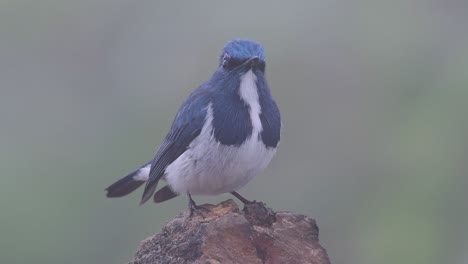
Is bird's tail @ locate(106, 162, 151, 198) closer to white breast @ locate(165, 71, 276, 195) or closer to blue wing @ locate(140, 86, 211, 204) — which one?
blue wing @ locate(140, 86, 211, 204)

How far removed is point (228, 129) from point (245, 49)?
1.58 feet

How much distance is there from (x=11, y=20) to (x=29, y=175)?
7.23 ft

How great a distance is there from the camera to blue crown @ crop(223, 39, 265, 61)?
5.72m

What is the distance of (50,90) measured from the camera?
9219mm

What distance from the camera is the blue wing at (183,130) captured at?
5.97 meters

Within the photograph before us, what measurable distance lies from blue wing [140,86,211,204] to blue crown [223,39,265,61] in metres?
0.35

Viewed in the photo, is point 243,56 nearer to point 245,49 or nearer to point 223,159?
point 245,49

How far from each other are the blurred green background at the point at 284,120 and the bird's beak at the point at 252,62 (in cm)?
219

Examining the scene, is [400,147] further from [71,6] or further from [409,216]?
[71,6]

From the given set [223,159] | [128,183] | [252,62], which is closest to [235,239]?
[223,159]

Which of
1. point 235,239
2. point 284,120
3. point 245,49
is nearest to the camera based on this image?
point 235,239

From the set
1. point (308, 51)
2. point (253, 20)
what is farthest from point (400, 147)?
point (253, 20)

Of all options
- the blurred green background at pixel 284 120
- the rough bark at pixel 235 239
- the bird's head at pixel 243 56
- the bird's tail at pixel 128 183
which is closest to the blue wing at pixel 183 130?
the bird's head at pixel 243 56

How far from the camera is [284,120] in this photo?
8.50 metres
